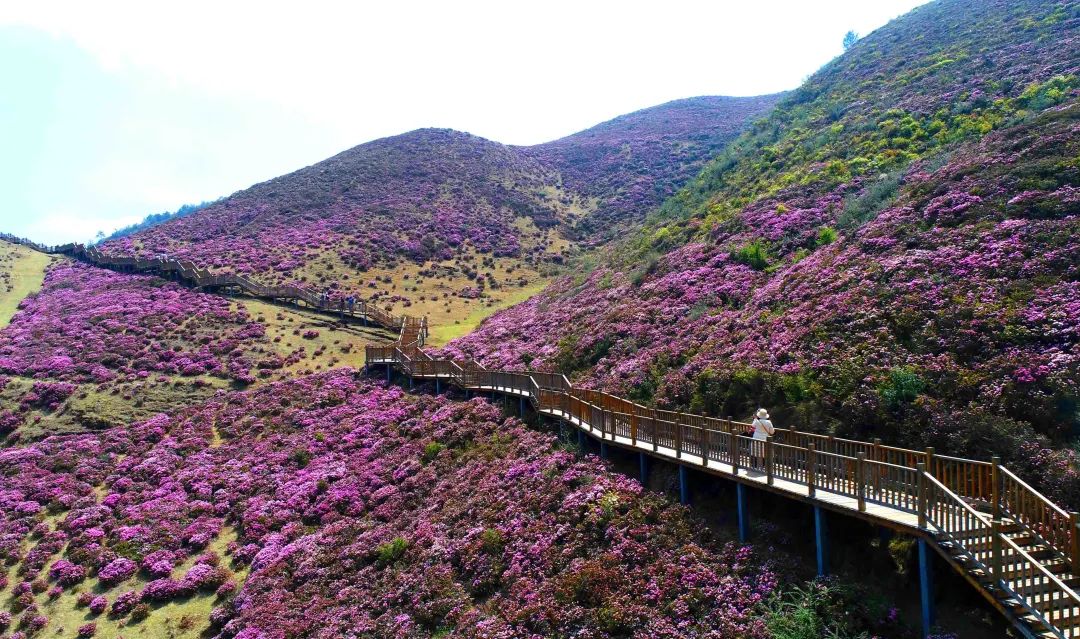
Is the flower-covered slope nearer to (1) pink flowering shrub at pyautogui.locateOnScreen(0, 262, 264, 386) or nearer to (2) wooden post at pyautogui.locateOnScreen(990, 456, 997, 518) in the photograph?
(2) wooden post at pyautogui.locateOnScreen(990, 456, 997, 518)

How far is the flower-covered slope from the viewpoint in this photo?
14.6 meters

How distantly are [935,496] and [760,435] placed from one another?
4784 millimetres

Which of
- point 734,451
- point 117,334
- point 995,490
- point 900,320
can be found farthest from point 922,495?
point 117,334

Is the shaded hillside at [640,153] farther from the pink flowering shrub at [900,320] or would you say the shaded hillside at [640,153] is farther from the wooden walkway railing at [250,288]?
the pink flowering shrub at [900,320]

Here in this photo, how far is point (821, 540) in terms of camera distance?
12.4m

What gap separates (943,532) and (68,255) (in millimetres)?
85465

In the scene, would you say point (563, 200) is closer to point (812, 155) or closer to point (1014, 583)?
point (812, 155)

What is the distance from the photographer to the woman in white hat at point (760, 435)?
1415 centimetres

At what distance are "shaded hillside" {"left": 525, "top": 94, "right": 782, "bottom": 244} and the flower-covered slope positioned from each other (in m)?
52.1

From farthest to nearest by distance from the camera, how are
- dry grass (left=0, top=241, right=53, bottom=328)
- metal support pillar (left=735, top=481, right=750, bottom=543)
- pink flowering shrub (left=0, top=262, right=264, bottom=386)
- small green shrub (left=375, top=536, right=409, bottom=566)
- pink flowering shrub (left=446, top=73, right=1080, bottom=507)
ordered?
dry grass (left=0, top=241, right=53, bottom=328), pink flowering shrub (left=0, top=262, right=264, bottom=386), small green shrub (left=375, top=536, right=409, bottom=566), pink flowering shrub (left=446, top=73, right=1080, bottom=507), metal support pillar (left=735, top=481, right=750, bottom=543)

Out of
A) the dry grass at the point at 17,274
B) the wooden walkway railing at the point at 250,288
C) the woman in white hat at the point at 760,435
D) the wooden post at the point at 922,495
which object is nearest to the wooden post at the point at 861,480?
the wooden post at the point at 922,495

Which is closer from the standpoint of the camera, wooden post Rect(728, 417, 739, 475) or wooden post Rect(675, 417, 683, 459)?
wooden post Rect(728, 417, 739, 475)

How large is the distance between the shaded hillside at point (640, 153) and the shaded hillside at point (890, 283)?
3461 centimetres

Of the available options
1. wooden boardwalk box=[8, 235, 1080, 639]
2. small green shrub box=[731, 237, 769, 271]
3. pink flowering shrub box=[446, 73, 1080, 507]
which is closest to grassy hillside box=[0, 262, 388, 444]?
pink flowering shrub box=[446, 73, 1080, 507]
